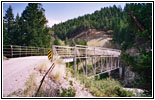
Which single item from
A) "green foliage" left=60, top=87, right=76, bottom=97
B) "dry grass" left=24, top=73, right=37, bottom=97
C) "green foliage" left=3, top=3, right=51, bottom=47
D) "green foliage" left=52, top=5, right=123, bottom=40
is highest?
"green foliage" left=52, top=5, right=123, bottom=40

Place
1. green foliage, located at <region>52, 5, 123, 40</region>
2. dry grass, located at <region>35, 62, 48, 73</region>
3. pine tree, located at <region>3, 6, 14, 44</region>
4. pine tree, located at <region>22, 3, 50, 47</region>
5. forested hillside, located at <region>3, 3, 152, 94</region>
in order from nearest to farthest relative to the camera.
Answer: forested hillside, located at <region>3, 3, 152, 94</region>, dry grass, located at <region>35, 62, 48, 73</region>, pine tree, located at <region>22, 3, 50, 47</region>, pine tree, located at <region>3, 6, 14, 44</region>, green foliage, located at <region>52, 5, 123, 40</region>

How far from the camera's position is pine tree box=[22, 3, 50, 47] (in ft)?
65.5

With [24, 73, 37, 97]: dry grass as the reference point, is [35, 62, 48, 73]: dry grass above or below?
above

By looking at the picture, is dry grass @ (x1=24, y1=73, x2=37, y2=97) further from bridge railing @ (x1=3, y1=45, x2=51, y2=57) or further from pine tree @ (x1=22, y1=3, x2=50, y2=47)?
pine tree @ (x1=22, y1=3, x2=50, y2=47)

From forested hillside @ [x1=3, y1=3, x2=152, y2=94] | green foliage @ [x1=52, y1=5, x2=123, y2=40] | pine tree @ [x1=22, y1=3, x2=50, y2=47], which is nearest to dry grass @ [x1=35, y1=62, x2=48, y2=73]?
forested hillside @ [x1=3, y1=3, x2=152, y2=94]

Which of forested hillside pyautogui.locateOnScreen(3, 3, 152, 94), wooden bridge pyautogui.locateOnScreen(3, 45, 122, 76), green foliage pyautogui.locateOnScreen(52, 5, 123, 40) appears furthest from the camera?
green foliage pyautogui.locateOnScreen(52, 5, 123, 40)

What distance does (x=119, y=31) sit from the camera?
34.6m

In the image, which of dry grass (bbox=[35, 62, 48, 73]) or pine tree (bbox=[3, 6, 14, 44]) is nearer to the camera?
dry grass (bbox=[35, 62, 48, 73])

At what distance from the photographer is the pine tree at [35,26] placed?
65.5 feet

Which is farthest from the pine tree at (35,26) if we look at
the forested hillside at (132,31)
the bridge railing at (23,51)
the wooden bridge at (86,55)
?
the forested hillside at (132,31)

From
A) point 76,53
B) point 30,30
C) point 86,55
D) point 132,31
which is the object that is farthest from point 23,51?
point 132,31

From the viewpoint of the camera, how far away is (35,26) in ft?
68.8

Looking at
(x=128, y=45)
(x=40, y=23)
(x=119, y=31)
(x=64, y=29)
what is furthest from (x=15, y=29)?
(x=64, y=29)

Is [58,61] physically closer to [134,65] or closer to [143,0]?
[134,65]
